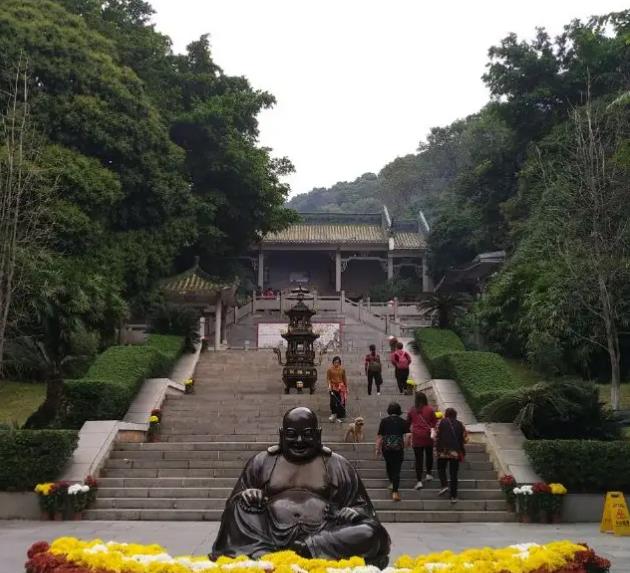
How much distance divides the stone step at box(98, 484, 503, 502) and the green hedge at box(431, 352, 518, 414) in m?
2.78

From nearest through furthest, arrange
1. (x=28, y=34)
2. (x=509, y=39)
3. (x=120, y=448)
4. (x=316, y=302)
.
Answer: (x=120, y=448) < (x=28, y=34) < (x=509, y=39) < (x=316, y=302)

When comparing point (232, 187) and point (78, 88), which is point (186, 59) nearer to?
point (232, 187)

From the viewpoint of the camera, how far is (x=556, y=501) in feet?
31.3

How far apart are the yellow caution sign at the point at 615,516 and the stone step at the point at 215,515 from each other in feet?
4.37

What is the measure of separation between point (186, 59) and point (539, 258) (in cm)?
1810

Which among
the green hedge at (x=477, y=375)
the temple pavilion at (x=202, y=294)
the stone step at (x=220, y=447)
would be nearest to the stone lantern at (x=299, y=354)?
the green hedge at (x=477, y=375)

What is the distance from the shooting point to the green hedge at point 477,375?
1344cm

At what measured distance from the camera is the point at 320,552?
4.54 metres

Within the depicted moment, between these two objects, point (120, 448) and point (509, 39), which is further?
point (509, 39)

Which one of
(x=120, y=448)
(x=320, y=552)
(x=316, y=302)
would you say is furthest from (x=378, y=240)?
(x=320, y=552)

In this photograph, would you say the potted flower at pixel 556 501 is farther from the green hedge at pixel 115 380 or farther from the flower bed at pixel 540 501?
the green hedge at pixel 115 380

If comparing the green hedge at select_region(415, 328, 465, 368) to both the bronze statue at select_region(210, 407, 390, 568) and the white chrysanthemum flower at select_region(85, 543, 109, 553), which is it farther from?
the white chrysanthemum flower at select_region(85, 543, 109, 553)

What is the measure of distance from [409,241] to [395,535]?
34.1m

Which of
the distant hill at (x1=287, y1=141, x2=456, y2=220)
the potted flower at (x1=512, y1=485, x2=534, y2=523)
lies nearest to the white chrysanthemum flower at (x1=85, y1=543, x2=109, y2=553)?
the potted flower at (x1=512, y1=485, x2=534, y2=523)
